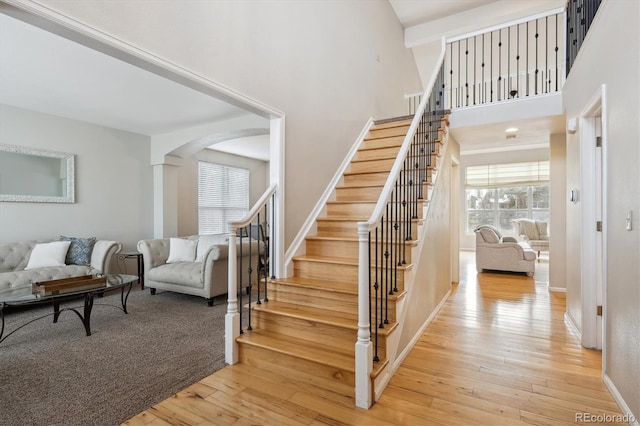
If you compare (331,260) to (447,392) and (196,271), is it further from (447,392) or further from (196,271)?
(196,271)

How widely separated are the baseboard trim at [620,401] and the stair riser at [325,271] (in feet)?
5.38

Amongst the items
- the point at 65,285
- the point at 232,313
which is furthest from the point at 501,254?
the point at 65,285

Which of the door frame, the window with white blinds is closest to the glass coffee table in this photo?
the window with white blinds

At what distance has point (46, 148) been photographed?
4785mm

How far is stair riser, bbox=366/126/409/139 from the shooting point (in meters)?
4.46

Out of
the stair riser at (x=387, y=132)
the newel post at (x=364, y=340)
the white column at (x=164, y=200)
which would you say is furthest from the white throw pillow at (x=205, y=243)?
the newel post at (x=364, y=340)

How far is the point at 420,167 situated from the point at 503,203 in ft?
23.2

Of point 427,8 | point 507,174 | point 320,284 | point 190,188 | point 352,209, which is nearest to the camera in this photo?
point 320,284

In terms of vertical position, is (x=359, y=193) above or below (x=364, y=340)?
above

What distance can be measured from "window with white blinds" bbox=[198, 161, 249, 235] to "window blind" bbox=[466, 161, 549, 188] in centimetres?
637

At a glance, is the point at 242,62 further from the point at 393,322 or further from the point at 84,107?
the point at 84,107

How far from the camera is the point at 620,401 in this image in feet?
6.23

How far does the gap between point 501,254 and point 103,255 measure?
6.50 m

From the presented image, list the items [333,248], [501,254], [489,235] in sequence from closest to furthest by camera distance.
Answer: [333,248], [501,254], [489,235]
